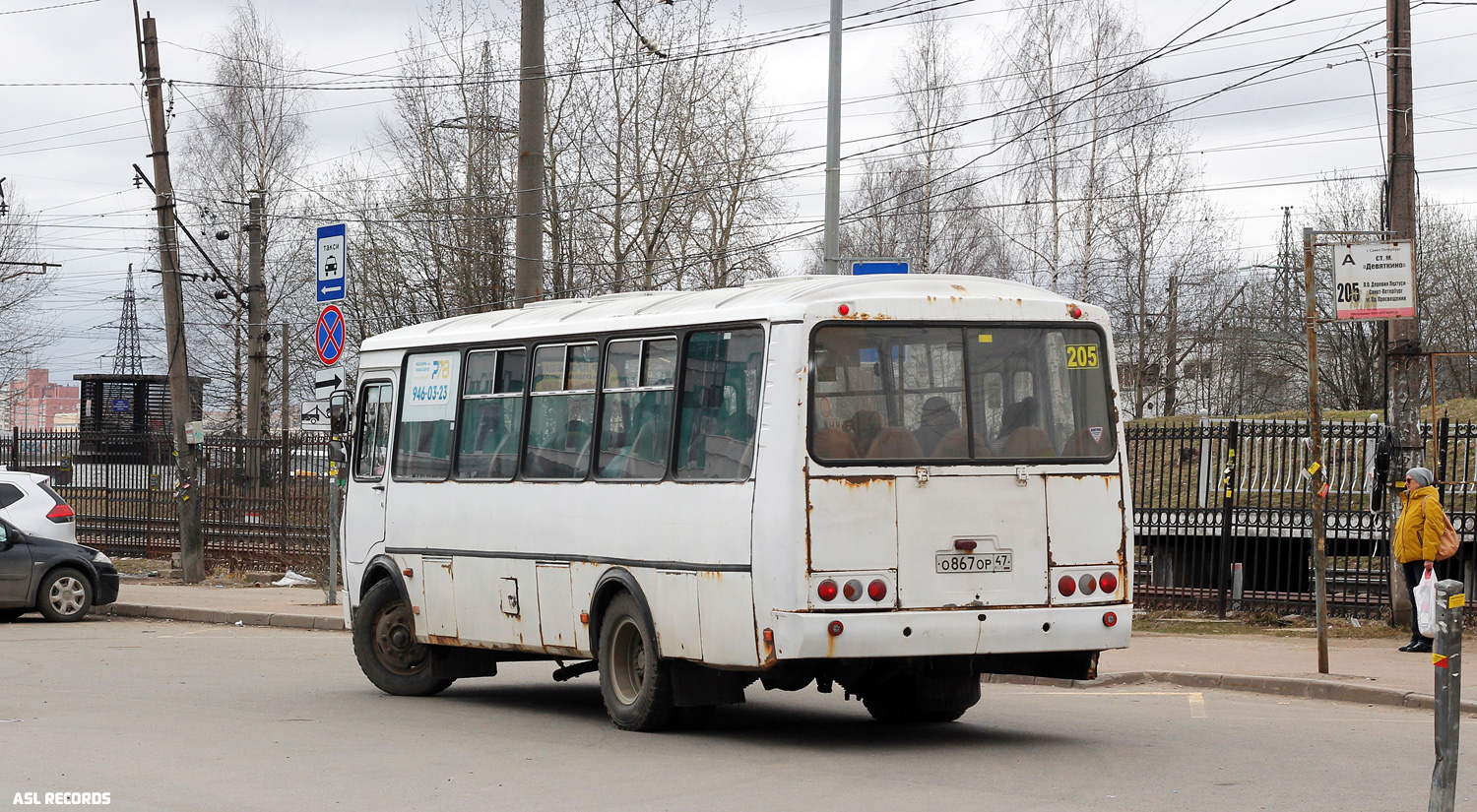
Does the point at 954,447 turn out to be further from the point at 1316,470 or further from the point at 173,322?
the point at 173,322

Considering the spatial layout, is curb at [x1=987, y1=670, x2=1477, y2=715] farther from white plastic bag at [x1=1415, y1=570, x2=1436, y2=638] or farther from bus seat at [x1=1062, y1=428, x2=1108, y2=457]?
bus seat at [x1=1062, y1=428, x2=1108, y2=457]

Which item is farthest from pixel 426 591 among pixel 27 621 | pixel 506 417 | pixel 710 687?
pixel 27 621

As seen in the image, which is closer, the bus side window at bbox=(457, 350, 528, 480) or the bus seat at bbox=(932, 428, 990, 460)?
the bus seat at bbox=(932, 428, 990, 460)

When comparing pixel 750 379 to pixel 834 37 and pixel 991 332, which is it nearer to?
pixel 991 332

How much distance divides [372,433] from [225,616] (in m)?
8.82

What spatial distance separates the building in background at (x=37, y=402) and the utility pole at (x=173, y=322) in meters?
12.2

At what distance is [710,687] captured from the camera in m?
10.6

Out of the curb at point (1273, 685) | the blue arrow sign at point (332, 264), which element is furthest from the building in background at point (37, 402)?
the curb at point (1273, 685)

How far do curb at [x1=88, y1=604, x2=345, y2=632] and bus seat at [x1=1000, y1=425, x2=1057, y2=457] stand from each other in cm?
1201

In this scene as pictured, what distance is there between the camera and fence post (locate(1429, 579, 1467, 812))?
6.66m

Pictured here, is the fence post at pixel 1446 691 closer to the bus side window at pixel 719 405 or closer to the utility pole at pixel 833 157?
the bus side window at pixel 719 405

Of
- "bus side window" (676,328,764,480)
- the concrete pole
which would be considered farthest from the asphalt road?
"bus side window" (676,328,764,480)

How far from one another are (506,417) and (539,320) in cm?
73

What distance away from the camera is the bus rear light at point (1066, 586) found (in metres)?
10.1
